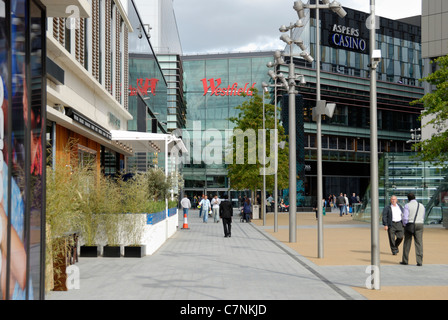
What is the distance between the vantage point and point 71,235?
10961 mm

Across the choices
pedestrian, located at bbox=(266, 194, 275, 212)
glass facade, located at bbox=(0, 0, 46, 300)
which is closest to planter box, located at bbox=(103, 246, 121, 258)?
glass facade, located at bbox=(0, 0, 46, 300)

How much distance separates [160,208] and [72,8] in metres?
12.1

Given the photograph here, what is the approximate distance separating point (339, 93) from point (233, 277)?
193 ft

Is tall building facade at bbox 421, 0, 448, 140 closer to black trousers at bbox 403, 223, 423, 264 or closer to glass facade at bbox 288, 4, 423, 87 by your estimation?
glass facade at bbox 288, 4, 423, 87

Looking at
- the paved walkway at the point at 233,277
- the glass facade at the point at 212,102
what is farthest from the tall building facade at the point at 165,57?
the paved walkway at the point at 233,277

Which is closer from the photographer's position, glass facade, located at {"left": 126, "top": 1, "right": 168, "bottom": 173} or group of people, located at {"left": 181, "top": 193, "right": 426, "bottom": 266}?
group of people, located at {"left": 181, "top": 193, "right": 426, "bottom": 266}

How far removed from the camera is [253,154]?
4062 cm

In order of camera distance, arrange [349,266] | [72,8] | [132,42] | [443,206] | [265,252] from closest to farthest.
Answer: [72,8] < [349,266] < [265,252] < [443,206] < [132,42]

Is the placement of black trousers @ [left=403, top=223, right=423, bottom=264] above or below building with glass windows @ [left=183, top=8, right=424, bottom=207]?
below

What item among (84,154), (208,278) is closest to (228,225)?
(84,154)

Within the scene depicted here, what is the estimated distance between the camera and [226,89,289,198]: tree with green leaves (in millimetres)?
40156

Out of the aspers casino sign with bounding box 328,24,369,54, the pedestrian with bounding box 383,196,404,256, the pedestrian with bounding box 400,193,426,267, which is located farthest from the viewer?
the aspers casino sign with bounding box 328,24,369,54

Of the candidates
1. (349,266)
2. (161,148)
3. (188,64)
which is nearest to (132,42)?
(161,148)
